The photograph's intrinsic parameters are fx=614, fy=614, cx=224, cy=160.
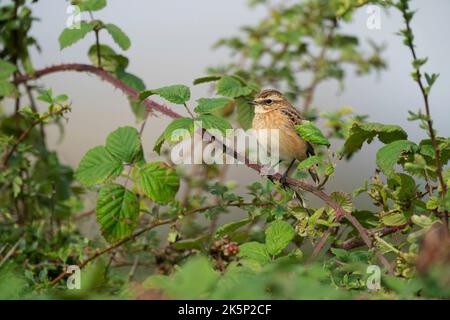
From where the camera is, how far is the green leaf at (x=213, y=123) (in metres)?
1.73

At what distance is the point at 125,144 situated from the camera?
6.30 feet

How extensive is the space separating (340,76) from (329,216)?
6.83ft

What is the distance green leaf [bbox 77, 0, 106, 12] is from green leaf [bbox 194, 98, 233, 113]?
0.83 metres

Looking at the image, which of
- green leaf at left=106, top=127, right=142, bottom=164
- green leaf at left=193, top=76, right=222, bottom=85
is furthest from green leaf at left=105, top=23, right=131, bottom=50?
green leaf at left=106, top=127, right=142, bottom=164

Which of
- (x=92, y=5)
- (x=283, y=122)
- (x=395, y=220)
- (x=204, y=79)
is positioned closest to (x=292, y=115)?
(x=283, y=122)

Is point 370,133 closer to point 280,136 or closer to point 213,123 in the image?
point 213,123

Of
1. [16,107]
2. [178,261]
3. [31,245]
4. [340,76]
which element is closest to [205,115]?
[178,261]

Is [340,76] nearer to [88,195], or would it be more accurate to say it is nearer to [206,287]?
[88,195]

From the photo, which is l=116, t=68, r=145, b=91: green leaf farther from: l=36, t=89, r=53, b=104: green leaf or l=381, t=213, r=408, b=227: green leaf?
l=381, t=213, r=408, b=227: green leaf

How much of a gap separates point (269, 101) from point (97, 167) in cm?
124

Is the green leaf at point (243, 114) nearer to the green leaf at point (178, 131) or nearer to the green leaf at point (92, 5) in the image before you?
the green leaf at point (92, 5)

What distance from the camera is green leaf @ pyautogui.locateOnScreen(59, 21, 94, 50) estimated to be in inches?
92.2

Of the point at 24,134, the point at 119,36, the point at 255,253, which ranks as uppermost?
the point at 119,36

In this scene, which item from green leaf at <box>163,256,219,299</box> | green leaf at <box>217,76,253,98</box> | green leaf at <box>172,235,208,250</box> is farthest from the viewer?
green leaf at <box>217,76,253,98</box>
